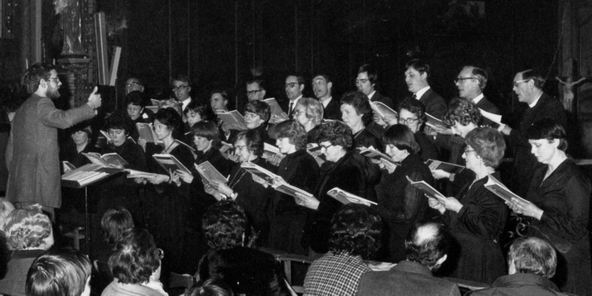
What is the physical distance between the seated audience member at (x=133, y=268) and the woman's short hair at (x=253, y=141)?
253 cm

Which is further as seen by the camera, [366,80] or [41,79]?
[366,80]

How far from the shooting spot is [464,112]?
584 cm

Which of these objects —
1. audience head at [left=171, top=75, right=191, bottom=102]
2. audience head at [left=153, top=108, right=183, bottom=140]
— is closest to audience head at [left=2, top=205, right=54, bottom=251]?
audience head at [left=153, top=108, right=183, bottom=140]

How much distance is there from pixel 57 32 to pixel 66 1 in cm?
34

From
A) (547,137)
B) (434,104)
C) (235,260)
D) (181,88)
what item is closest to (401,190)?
(547,137)

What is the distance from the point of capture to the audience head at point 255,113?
7139 millimetres

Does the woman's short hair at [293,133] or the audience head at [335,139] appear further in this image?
the woman's short hair at [293,133]

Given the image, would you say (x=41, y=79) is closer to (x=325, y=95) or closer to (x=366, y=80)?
(x=325, y=95)

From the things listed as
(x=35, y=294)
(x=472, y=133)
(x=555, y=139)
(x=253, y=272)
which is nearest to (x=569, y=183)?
(x=555, y=139)

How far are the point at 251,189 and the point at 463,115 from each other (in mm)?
1625

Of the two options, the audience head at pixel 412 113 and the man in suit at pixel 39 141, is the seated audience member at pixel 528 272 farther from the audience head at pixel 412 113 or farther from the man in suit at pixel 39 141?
the man in suit at pixel 39 141

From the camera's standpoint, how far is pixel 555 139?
4.94 metres

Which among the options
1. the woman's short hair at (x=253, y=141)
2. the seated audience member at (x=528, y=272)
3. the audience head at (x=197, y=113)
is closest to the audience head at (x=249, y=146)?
the woman's short hair at (x=253, y=141)

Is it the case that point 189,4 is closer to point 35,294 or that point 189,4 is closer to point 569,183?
point 569,183
